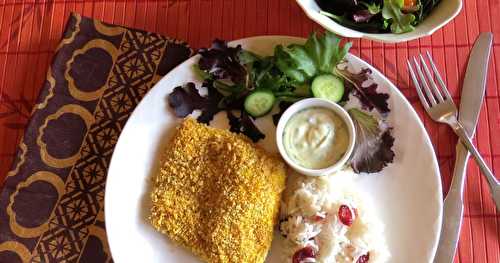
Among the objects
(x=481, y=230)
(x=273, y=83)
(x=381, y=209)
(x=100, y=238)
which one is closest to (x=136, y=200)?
(x=100, y=238)

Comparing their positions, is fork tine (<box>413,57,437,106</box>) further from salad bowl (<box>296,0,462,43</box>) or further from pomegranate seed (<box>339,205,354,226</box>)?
pomegranate seed (<box>339,205,354,226</box>)

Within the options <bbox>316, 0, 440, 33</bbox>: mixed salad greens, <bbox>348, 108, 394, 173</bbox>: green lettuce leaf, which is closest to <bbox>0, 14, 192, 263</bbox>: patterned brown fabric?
<bbox>316, 0, 440, 33</bbox>: mixed salad greens

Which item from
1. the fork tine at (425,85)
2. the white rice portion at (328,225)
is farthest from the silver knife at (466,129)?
the white rice portion at (328,225)

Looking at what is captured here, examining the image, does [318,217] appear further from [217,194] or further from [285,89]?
[285,89]

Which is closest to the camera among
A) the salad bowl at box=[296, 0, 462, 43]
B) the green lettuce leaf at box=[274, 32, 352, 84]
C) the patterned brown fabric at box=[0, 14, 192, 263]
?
the salad bowl at box=[296, 0, 462, 43]

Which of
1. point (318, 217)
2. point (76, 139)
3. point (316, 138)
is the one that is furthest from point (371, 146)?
point (76, 139)

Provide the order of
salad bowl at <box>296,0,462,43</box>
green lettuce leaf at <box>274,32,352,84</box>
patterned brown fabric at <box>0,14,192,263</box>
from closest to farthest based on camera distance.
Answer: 1. salad bowl at <box>296,0,462,43</box>
2. green lettuce leaf at <box>274,32,352,84</box>
3. patterned brown fabric at <box>0,14,192,263</box>
